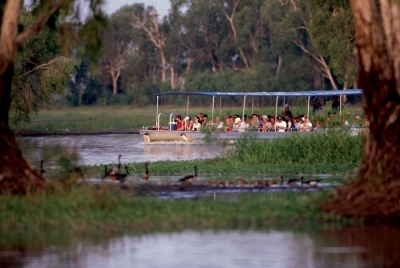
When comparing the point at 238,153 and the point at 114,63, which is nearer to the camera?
the point at 238,153

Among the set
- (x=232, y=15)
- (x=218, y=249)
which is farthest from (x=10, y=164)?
(x=232, y=15)

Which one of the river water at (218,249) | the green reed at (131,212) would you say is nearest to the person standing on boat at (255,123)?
the green reed at (131,212)

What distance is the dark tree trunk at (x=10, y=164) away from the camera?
16.4m

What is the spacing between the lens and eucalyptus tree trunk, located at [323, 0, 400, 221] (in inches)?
600

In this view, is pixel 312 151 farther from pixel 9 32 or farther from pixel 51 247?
pixel 51 247

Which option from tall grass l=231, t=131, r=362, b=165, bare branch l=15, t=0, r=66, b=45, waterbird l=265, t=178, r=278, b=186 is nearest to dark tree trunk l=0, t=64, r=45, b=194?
bare branch l=15, t=0, r=66, b=45

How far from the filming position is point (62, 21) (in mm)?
18453

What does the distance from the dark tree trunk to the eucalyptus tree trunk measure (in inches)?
190

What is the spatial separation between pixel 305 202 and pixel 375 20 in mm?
3130

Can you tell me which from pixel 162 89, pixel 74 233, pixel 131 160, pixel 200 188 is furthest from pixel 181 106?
pixel 74 233

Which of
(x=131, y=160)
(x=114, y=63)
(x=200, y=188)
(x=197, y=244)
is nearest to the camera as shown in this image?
(x=197, y=244)

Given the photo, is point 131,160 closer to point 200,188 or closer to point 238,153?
point 238,153

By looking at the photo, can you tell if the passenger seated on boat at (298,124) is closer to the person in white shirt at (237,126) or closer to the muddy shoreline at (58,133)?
the person in white shirt at (237,126)

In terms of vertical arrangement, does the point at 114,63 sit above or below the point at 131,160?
above
